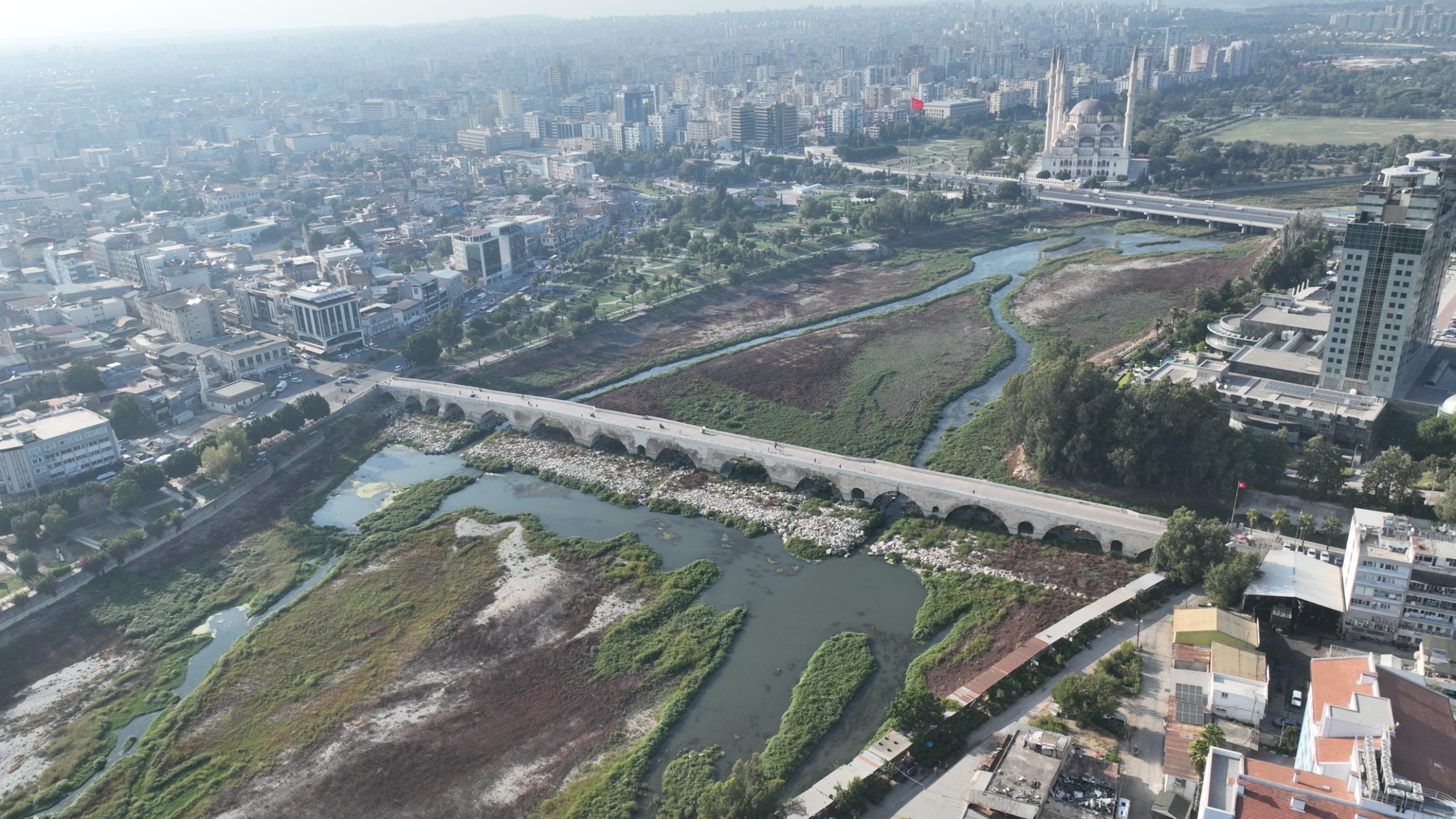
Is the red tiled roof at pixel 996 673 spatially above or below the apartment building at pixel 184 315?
below

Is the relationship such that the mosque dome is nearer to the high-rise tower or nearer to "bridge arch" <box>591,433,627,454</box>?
the high-rise tower

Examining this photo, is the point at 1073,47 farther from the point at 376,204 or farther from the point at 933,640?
the point at 933,640

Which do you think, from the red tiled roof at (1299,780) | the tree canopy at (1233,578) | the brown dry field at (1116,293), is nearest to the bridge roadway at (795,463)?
the tree canopy at (1233,578)

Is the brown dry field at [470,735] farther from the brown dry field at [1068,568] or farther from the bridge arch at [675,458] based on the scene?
the brown dry field at [1068,568]

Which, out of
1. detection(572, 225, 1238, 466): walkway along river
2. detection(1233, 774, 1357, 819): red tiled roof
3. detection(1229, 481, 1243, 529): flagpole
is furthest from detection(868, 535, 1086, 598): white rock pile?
detection(1233, 774, 1357, 819): red tiled roof

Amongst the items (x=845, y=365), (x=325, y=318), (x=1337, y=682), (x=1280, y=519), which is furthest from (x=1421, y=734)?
(x=325, y=318)

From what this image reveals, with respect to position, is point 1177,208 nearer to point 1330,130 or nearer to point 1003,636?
point 1330,130
